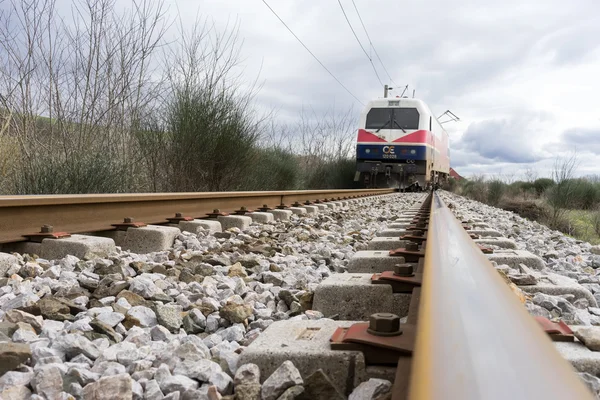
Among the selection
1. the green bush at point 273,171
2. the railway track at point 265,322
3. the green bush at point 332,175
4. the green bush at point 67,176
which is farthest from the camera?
the green bush at point 332,175

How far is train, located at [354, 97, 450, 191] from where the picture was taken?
1474cm

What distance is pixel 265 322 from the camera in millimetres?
1857

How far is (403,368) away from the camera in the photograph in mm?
1106

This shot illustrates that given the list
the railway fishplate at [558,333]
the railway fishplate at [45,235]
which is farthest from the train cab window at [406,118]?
the railway fishplate at [558,333]

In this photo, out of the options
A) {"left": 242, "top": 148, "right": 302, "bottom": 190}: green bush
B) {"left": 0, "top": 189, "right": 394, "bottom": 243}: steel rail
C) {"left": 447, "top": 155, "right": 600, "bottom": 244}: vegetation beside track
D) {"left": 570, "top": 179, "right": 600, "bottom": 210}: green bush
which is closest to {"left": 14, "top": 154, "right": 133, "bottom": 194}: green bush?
{"left": 0, "top": 189, "right": 394, "bottom": 243}: steel rail

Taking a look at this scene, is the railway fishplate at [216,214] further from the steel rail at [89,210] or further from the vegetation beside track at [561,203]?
the vegetation beside track at [561,203]

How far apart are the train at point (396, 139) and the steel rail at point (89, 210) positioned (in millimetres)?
10369

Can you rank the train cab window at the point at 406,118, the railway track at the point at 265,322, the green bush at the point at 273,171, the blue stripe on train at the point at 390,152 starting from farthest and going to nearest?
the blue stripe on train at the point at 390,152, the train cab window at the point at 406,118, the green bush at the point at 273,171, the railway track at the point at 265,322

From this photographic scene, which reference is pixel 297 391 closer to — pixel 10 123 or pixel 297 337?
pixel 297 337

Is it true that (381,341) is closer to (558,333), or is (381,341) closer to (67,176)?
(558,333)

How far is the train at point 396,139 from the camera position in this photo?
14.7 metres

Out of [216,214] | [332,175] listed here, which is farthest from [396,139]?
[216,214]

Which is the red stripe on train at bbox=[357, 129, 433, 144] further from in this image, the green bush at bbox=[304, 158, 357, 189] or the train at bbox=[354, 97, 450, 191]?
the green bush at bbox=[304, 158, 357, 189]


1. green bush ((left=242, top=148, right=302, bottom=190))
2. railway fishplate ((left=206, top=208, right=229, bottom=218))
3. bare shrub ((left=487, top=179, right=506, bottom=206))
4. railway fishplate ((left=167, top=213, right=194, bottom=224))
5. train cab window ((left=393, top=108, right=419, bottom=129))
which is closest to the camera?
railway fishplate ((left=167, top=213, right=194, bottom=224))
